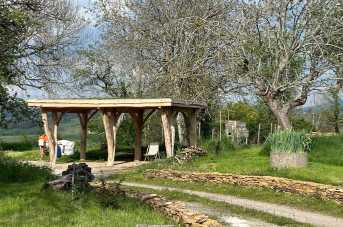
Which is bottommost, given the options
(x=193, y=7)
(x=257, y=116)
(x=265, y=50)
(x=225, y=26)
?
(x=257, y=116)

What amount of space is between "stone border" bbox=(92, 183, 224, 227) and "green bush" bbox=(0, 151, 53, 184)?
12.3 ft

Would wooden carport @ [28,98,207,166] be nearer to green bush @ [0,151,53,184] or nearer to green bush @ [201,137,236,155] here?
green bush @ [201,137,236,155]

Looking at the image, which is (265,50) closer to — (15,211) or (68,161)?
(68,161)

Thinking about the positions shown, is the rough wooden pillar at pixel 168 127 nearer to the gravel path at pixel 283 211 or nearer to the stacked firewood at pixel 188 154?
the stacked firewood at pixel 188 154

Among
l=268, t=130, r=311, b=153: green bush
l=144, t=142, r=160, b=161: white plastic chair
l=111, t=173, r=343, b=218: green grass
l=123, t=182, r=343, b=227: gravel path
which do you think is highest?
l=268, t=130, r=311, b=153: green bush

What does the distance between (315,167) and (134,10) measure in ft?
45.7

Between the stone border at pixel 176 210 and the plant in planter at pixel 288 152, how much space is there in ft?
17.0

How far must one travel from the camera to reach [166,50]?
20.5 meters

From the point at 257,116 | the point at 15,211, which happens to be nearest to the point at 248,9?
the point at 15,211

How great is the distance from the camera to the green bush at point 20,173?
11.0 metres

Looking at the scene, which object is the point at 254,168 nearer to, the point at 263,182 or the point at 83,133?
the point at 263,182

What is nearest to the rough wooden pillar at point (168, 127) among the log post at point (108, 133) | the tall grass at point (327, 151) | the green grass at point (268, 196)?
the log post at point (108, 133)

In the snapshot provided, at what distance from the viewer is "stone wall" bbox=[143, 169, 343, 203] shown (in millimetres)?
8617

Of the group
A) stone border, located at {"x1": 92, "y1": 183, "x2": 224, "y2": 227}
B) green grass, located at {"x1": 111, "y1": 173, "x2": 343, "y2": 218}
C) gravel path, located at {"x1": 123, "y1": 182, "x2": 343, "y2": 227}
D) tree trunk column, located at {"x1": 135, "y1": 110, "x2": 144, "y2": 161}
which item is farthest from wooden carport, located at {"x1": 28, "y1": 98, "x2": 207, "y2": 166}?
stone border, located at {"x1": 92, "y1": 183, "x2": 224, "y2": 227}
